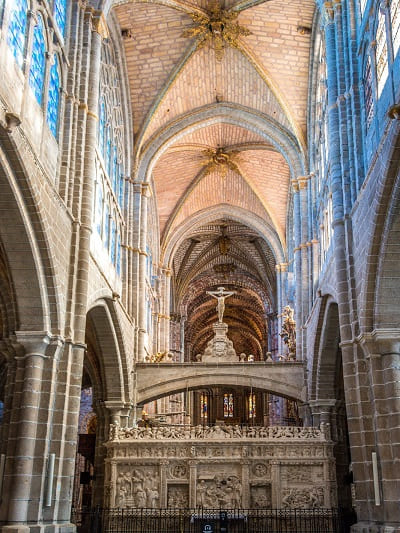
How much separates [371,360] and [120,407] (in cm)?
1068

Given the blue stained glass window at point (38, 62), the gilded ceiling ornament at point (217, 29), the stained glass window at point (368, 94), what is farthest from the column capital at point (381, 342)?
the gilded ceiling ornament at point (217, 29)

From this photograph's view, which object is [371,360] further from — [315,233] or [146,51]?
[146,51]

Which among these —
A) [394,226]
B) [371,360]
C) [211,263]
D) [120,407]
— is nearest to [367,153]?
[394,226]

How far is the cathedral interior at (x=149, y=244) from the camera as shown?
44.0ft

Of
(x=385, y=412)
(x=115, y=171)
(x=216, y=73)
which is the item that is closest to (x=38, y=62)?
(x=115, y=171)

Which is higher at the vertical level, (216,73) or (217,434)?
(216,73)

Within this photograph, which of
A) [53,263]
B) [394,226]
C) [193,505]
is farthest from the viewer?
[193,505]

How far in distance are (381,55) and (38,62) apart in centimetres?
735

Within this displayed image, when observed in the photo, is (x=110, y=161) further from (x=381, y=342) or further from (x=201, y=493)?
Result: (x=381, y=342)

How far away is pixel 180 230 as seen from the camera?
35.9 m

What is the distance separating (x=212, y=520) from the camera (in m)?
16.8

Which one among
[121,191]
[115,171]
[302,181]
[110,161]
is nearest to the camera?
[110,161]

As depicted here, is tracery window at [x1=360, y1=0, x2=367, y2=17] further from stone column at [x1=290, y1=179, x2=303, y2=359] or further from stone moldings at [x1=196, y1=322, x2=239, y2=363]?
stone moldings at [x1=196, y1=322, x2=239, y2=363]

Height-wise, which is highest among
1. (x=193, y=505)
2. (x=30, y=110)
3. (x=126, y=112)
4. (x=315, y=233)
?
(x=126, y=112)
